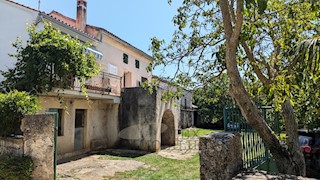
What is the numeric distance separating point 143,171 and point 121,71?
12105mm

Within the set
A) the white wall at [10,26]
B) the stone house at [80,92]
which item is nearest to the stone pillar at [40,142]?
the stone house at [80,92]

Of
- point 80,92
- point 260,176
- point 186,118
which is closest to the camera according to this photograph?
point 260,176

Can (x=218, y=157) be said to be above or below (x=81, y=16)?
below

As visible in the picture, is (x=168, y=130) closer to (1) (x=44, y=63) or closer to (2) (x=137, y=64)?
(2) (x=137, y=64)

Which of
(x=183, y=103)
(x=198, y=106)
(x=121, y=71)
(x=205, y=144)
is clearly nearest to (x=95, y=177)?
(x=205, y=144)

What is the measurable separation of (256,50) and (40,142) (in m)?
7.76

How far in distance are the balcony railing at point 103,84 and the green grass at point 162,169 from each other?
13.5 ft

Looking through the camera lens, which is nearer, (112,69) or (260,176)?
(260,176)

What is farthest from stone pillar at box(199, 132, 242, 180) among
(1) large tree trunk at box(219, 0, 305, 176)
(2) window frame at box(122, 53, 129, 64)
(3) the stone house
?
(2) window frame at box(122, 53, 129, 64)

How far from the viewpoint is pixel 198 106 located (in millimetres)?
39188

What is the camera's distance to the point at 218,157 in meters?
4.71

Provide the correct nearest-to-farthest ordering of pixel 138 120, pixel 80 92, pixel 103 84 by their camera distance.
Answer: pixel 80 92 → pixel 103 84 → pixel 138 120

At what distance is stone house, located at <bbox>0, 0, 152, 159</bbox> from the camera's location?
39.8 ft

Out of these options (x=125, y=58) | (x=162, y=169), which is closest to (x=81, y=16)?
(x=125, y=58)
